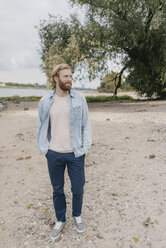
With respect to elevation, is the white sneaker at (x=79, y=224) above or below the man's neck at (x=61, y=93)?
below

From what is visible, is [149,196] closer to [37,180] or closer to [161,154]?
[161,154]

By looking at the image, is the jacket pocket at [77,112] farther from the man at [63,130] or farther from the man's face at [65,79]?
the man's face at [65,79]


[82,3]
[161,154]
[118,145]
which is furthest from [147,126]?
[82,3]

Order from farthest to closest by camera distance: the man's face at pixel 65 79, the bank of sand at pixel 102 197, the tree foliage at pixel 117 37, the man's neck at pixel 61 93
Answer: the tree foliage at pixel 117 37 → the bank of sand at pixel 102 197 → the man's neck at pixel 61 93 → the man's face at pixel 65 79

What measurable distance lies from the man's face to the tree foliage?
11514 mm

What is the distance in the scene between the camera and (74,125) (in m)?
2.81

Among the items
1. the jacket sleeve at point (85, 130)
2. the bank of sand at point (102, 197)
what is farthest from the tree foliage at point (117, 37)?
the jacket sleeve at point (85, 130)

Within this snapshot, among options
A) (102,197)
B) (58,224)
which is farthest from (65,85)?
(102,197)

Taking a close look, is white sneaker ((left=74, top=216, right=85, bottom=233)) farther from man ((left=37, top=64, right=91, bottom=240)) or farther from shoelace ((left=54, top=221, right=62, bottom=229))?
man ((left=37, top=64, right=91, bottom=240))

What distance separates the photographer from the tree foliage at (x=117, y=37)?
43.5 feet

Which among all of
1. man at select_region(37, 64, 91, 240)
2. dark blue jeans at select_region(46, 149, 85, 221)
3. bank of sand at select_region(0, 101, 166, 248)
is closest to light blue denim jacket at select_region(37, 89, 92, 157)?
man at select_region(37, 64, 91, 240)

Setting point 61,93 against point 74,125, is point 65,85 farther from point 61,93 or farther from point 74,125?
point 74,125

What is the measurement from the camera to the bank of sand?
3.02m

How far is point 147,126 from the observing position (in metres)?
8.61
